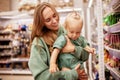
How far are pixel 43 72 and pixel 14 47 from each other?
570 centimetres

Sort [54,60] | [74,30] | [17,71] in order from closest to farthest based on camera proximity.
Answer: [54,60] < [74,30] < [17,71]

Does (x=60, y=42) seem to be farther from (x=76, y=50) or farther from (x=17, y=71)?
(x=17, y=71)

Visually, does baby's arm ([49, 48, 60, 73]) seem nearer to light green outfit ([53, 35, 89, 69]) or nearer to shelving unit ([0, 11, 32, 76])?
light green outfit ([53, 35, 89, 69])

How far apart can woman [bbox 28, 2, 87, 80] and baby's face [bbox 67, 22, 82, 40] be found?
7 centimetres

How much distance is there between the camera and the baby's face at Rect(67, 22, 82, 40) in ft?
4.91

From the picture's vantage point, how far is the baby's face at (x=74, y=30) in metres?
1.50

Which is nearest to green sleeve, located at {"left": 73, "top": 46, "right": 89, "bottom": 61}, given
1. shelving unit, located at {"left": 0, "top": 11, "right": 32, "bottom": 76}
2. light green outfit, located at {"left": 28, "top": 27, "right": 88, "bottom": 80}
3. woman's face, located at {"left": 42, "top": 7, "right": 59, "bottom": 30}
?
light green outfit, located at {"left": 28, "top": 27, "right": 88, "bottom": 80}

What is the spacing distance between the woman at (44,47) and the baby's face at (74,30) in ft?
0.24

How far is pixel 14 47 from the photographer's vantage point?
696cm

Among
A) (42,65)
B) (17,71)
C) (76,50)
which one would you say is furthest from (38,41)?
(17,71)

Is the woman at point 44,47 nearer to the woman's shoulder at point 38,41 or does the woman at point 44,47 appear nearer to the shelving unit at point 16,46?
the woman's shoulder at point 38,41

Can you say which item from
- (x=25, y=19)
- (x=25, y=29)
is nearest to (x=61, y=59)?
(x=25, y=29)

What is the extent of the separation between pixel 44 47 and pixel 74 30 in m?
0.23

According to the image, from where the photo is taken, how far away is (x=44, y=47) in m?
1.45
